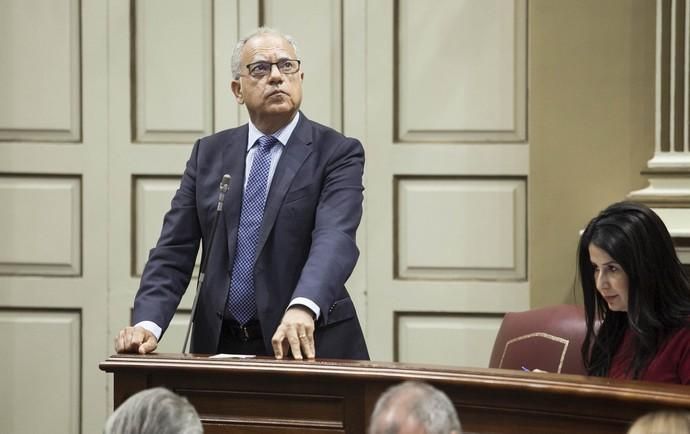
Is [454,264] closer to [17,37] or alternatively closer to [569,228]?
[569,228]

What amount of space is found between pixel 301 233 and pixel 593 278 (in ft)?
2.47

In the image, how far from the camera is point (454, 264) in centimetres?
448

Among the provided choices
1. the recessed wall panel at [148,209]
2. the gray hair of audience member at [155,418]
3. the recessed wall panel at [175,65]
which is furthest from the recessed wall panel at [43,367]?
the gray hair of audience member at [155,418]

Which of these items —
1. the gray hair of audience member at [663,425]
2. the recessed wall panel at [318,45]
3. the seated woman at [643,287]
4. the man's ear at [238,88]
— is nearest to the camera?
the gray hair of audience member at [663,425]

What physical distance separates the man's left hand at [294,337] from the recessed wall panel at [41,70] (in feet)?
7.59

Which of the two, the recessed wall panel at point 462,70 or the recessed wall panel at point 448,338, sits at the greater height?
the recessed wall panel at point 462,70

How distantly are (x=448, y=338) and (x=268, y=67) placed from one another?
70.8 inches

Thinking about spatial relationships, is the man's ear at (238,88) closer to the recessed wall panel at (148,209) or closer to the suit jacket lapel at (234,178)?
the suit jacket lapel at (234,178)

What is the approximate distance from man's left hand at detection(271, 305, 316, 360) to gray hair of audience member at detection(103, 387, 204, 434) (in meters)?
0.99

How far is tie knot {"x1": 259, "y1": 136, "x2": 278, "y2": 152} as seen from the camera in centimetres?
309

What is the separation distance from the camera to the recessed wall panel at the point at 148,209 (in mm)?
4645

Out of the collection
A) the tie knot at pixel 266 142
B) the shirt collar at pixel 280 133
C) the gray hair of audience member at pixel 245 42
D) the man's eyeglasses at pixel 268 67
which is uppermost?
the gray hair of audience member at pixel 245 42

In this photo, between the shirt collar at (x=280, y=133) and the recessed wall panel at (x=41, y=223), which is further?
the recessed wall panel at (x=41, y=223)

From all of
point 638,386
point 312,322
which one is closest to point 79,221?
point 312,322
